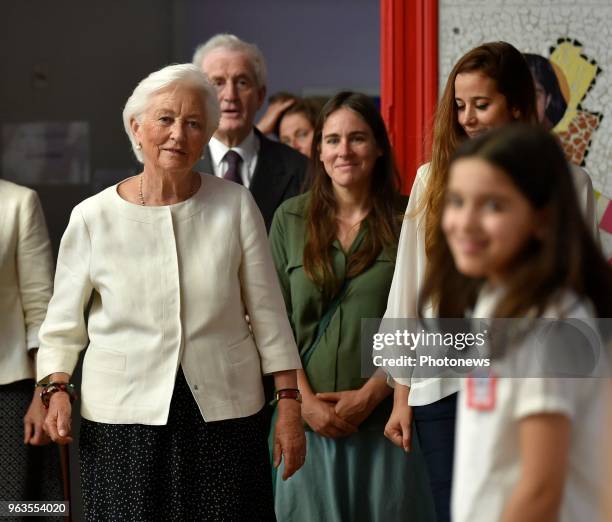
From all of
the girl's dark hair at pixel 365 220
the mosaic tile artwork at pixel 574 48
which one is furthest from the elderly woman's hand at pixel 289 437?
the mosaic tile artwork at pixel 574 48

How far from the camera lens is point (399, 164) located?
3.90 metres

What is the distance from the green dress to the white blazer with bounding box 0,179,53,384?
2.46 feet

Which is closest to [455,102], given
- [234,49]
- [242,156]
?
[242,156]

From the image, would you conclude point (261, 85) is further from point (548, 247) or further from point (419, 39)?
point (548, 247)

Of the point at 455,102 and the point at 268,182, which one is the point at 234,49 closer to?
the point at 268,182

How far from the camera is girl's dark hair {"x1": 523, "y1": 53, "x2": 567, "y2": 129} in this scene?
377 cm

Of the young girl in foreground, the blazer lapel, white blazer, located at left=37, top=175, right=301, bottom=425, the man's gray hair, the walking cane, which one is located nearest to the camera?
the young girl in foreground

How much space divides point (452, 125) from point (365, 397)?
0.97m

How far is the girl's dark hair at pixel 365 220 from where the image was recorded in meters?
3.19

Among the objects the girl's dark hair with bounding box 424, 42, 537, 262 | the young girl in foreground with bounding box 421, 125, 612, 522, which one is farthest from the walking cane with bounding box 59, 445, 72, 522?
the young girl in foreground with bounding box 421, 125, 612, 522

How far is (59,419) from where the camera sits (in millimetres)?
2600

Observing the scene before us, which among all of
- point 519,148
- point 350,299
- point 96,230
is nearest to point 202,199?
point 96,230

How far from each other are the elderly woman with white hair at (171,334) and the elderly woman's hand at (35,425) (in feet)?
1.55

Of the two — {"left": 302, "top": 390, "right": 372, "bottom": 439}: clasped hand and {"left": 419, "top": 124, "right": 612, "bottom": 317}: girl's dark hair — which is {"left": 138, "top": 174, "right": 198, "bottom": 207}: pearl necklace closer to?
{"left": 302, "top": 390, "right": 372, "bottom": 439}: clasped hand
